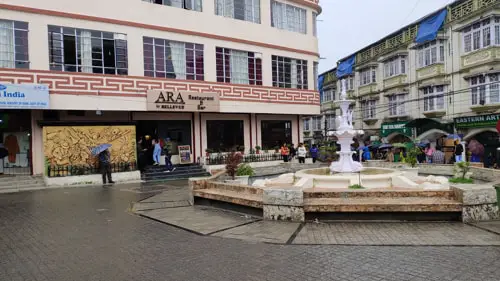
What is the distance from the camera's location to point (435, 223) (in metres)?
6.82

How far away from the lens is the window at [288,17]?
23.2m

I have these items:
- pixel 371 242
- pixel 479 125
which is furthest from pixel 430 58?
pixel 371 242

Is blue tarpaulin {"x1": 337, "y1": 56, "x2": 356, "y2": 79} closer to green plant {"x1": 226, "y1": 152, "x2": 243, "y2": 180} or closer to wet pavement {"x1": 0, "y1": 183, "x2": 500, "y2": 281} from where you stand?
green plant {"x1": 226, "y1": 152, "x2": 243, "y2": 180}

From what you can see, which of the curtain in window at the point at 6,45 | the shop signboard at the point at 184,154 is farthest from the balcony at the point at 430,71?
the curtain in window at the point at 6,45

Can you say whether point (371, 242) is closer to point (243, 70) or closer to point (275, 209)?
point (275, 209)

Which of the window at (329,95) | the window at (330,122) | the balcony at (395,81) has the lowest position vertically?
the window at (330,122)

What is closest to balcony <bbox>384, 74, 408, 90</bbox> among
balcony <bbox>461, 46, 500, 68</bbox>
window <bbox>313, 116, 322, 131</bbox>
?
balcony <bbox>461, 46, 500, 68</bbox>

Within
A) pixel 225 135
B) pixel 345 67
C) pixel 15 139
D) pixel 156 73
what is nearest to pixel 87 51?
pixel 156 73

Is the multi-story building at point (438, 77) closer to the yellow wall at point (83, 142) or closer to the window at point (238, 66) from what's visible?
the window at point (238, 66)

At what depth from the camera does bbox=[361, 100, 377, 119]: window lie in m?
33.1

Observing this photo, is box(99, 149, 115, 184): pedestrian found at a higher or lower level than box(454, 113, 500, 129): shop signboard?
lower

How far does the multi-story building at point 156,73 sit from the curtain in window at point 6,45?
0.12 ft

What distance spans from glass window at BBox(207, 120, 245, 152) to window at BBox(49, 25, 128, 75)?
241 inches

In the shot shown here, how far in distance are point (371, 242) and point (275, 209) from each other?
2117 mm
